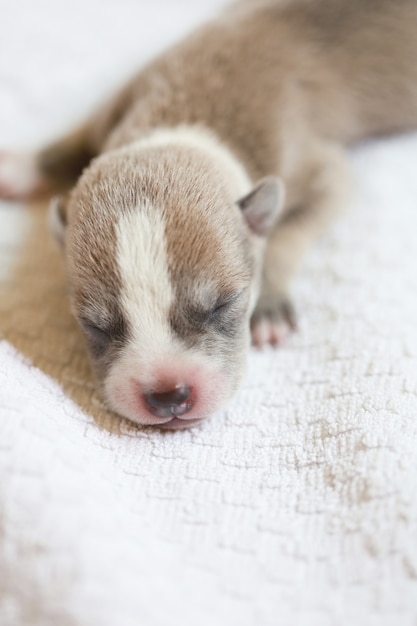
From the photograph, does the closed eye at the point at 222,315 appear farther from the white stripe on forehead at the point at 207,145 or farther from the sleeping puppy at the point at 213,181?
the white stripe on forehead at the point at 207,145

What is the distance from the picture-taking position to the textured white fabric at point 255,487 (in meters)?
1.29

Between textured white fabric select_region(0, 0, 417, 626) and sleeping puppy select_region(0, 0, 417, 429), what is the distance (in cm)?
14

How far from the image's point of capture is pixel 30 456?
141 centimetres

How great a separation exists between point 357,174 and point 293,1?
Result: 31.5 inches

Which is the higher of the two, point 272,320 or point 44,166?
point 44,166

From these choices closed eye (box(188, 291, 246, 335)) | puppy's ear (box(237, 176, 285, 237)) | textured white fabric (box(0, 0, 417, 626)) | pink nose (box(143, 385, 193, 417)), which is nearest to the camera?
textured white fabric (box(0, 0, 417, 626))

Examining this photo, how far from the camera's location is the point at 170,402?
63.3 inches

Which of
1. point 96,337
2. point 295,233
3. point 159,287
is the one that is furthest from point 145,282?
point 295,233

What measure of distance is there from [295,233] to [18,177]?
3.77ft

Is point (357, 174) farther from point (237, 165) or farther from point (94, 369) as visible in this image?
point (94, 369)

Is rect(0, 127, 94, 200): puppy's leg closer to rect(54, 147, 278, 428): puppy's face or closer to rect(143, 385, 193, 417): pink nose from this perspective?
rect(54, 147, 278, 428): puppy's face

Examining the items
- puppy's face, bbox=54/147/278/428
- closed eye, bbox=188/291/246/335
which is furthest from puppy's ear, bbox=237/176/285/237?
closed eye, bbox=188/291/246/335

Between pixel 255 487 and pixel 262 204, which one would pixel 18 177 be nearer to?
pixel 262 204

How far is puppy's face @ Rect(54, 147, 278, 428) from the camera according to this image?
1636 mm
